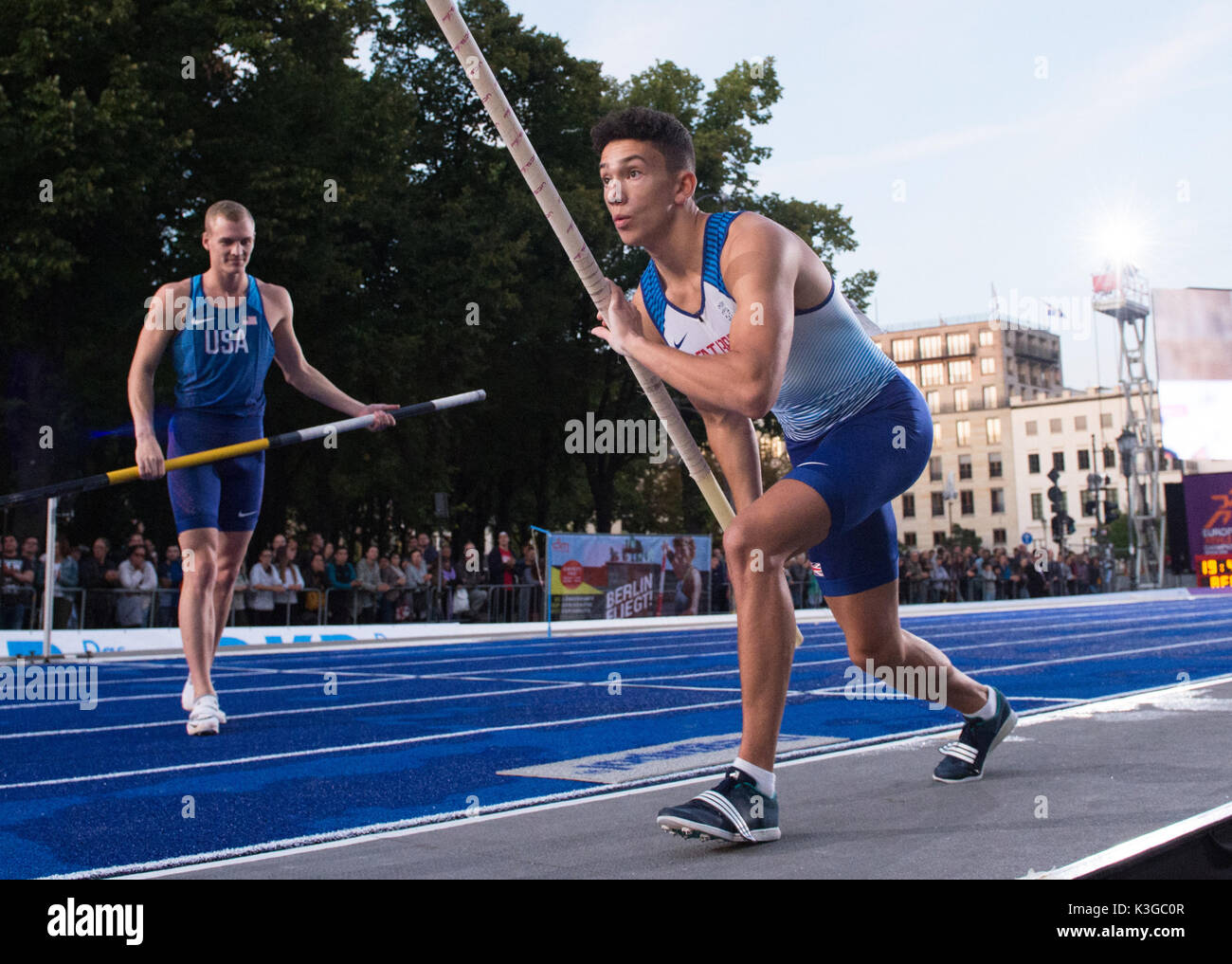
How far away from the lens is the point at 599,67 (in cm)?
3494

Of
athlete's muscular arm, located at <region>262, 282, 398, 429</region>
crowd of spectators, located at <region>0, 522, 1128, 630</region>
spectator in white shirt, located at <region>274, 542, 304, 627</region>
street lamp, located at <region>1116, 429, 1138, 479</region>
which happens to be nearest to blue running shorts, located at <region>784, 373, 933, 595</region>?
athlete's muscular arm, located at <region>262, 282, 398, 429</region>

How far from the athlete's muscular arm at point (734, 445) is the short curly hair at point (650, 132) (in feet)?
1.58

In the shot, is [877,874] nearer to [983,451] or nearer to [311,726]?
[311,726]

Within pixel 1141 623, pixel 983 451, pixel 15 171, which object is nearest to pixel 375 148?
pixel 15 171

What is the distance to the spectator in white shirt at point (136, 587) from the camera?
1659 centimetres

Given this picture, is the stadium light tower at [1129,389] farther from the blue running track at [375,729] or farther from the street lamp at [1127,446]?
the blue running track at [375,729]

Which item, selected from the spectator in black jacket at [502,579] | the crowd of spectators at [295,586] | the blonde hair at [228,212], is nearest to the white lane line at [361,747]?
the blonde hair at [228,212]

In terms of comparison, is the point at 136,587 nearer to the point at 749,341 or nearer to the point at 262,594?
the point at 262,594

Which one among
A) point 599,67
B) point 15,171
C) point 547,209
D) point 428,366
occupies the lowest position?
point 547,209

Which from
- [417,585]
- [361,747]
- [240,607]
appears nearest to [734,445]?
[361,747]

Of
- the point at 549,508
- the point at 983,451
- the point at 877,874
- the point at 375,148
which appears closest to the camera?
the point at 877,874

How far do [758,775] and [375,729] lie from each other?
12.4 ft

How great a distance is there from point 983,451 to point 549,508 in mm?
74340
